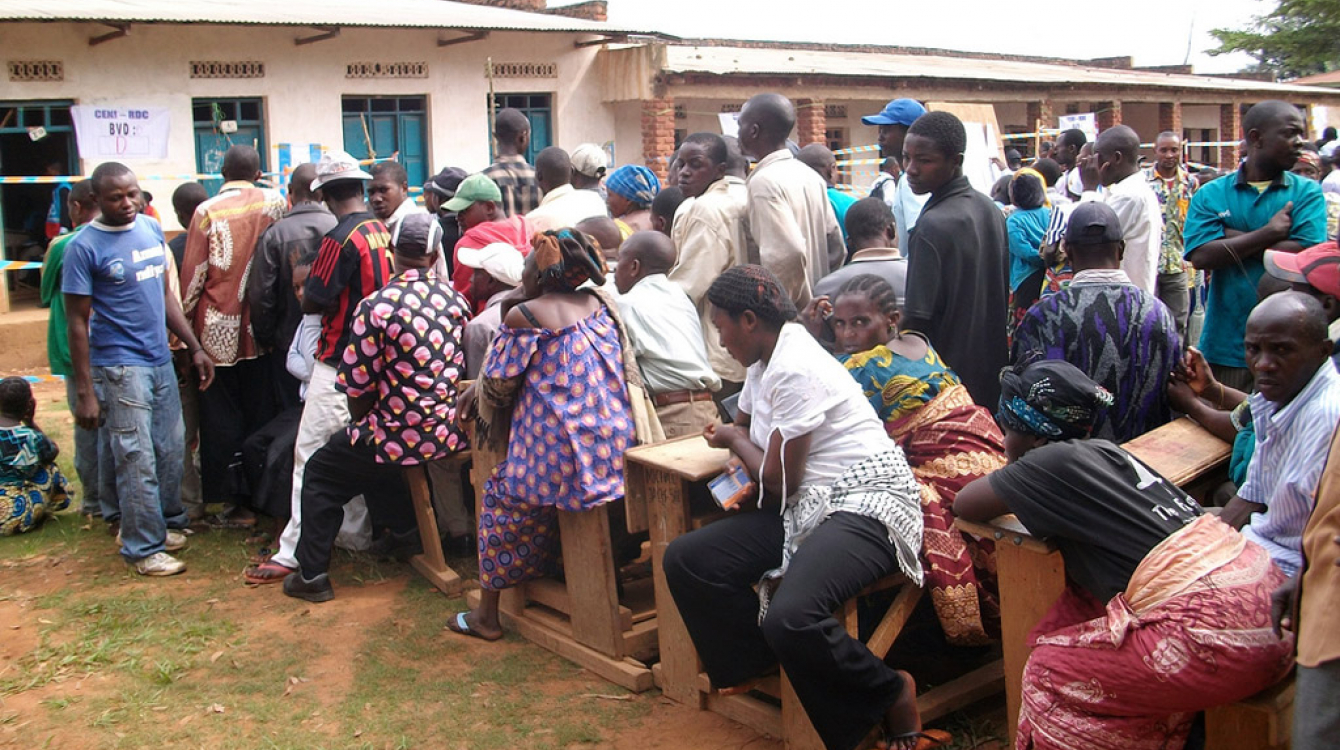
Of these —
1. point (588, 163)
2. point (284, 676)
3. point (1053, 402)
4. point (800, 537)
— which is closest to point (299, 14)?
point (588, 163)

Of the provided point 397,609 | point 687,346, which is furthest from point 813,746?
point 397,609

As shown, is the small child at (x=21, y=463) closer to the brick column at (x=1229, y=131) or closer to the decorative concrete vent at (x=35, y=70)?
the decorative concrete vent at (x=35, y=70)

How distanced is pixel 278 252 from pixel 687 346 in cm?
258

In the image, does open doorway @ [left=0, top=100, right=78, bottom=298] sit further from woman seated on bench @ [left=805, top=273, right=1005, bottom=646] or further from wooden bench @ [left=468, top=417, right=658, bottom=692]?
woman seated on bench @ [left=805, top=273, right=1005, bottom=646]

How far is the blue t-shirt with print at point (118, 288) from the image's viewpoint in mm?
5469

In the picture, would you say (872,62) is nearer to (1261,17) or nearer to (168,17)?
(168,17)

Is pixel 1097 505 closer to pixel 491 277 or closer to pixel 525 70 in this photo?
pixel 491 277

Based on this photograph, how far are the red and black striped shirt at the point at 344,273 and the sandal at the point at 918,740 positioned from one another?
3.26 meters

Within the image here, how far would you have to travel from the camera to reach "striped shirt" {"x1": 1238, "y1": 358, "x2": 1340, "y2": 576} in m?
2.89

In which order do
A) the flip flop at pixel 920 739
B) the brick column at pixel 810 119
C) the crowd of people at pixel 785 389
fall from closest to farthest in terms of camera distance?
the crowd of people at pixel 785 389
the flip flop at pixel 920 739
the brick column at pixel 810 119

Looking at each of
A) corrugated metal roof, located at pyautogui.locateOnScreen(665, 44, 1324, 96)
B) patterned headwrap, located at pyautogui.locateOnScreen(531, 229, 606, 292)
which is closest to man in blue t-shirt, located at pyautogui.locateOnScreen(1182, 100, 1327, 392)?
patterned headwrap, located at pyautogui.locateOnScreen(531, 229, 606, 292)

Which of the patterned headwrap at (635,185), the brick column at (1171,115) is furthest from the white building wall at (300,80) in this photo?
the brick column at (1171,115)

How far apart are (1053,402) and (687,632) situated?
5.38 feet

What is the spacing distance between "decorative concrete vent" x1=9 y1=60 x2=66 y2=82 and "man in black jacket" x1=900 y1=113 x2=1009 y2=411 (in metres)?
11.6
